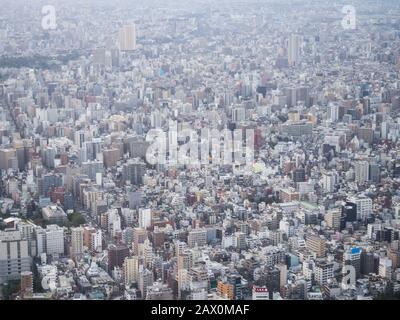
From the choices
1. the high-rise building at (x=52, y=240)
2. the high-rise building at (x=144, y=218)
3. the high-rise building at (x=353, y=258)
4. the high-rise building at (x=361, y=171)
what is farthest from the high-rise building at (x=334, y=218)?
the high-rise building at (x=52, y=240)

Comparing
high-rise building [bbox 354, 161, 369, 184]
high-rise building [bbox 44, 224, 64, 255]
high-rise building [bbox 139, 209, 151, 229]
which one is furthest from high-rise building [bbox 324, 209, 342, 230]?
high-rise building [bbox 44, 224, 64, 255]

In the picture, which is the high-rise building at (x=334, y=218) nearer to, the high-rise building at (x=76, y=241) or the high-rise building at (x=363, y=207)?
the high-rise building at (x=363, y=207)

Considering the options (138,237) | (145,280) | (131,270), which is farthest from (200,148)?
(145,280)

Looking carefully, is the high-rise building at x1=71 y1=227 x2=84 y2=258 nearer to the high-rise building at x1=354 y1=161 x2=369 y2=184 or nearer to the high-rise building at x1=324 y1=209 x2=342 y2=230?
the high-rise building at x1=324 y1=209 x2=342 y2=230

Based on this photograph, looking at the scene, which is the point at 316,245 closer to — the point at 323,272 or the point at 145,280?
the point at 323,272
